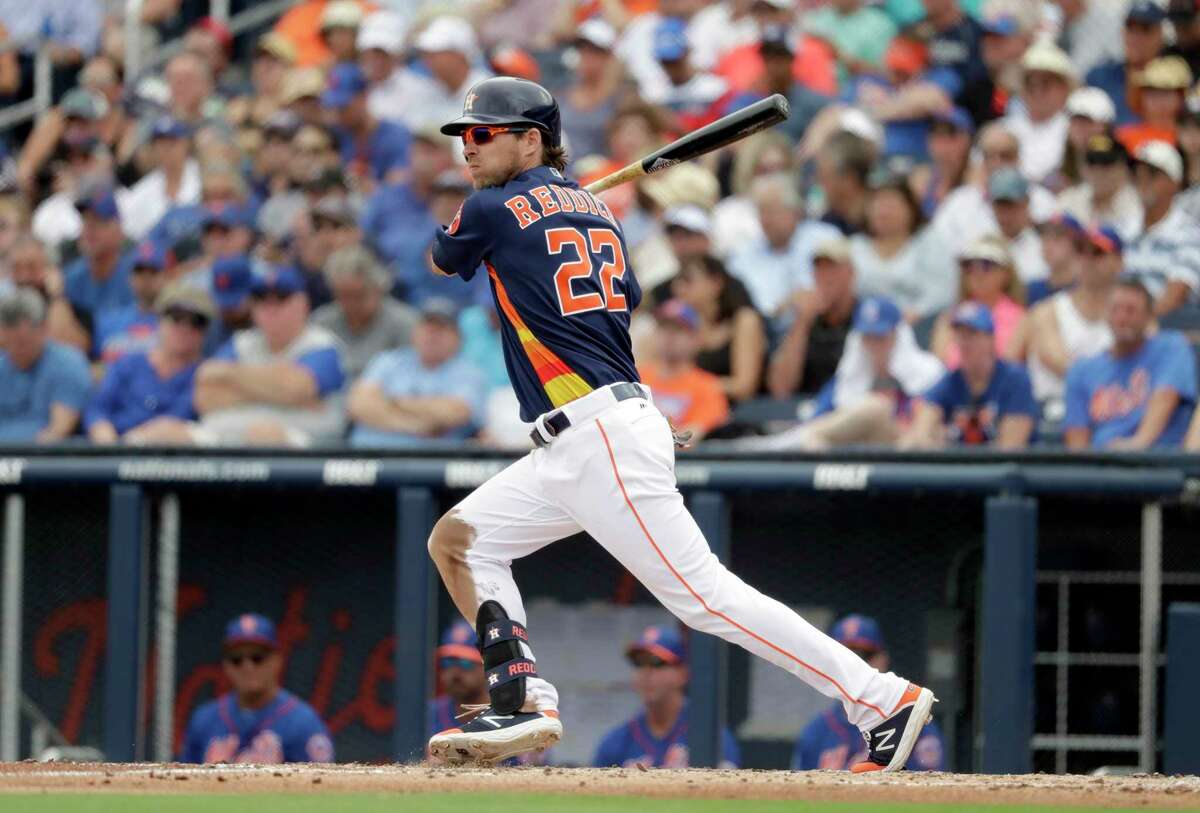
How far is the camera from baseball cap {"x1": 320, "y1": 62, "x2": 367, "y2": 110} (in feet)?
34.7

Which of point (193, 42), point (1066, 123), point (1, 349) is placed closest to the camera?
point (1, 349)

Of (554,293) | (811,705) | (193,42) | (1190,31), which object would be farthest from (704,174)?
(554,293)

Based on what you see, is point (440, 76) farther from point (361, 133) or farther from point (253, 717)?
point (253, 717)

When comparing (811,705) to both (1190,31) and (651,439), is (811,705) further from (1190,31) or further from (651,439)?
(1190,31)

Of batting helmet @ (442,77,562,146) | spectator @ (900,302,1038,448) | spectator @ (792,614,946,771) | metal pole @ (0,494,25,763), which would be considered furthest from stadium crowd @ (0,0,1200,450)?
batting helmet @ (442,77,562,146)

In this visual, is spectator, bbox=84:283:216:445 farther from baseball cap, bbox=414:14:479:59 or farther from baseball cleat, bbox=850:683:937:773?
baseball cleat, bbox=850:683:937:773

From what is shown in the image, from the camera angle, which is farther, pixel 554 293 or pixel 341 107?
pixel 341 107

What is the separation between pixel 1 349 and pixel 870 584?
12.5 ft

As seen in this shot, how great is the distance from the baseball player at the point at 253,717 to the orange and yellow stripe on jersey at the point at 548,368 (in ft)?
9.46

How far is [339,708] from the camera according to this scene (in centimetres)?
789

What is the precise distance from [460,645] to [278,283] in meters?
1.86

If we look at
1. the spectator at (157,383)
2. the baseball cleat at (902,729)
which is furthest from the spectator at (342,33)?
the baseball cleat at (902,729)

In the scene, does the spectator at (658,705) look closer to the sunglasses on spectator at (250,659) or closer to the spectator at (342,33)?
the sunglasses on spectator at (250,659)

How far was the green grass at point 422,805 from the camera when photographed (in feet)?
14.4
